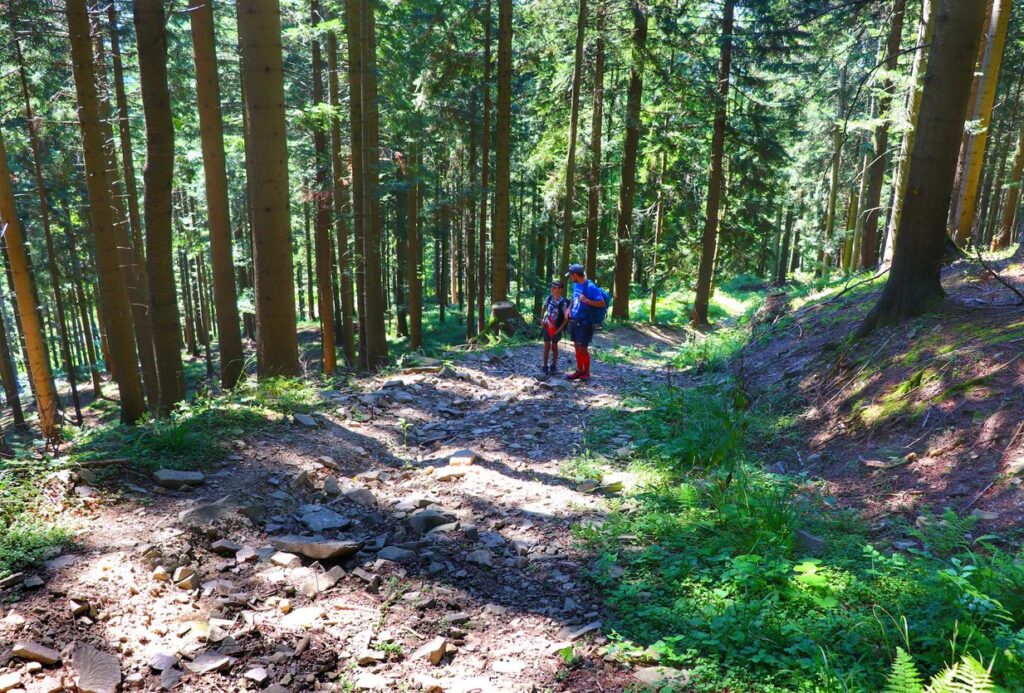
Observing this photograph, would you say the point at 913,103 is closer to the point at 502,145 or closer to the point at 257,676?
the point at 502,145

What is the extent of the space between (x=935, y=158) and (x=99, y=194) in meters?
13.1

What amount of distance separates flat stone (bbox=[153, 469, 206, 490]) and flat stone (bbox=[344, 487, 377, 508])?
47.9 inches

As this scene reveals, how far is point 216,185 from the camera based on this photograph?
1062 cm

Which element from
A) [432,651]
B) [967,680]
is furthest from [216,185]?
[967,680]

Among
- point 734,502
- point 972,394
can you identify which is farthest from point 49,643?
point 972,394

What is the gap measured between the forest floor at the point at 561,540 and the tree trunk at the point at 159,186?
2.90m

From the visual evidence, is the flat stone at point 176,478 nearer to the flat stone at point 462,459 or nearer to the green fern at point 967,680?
the flat stone at point 462,459

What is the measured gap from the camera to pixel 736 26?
18609mm

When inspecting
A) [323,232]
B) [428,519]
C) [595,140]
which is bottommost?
[428,519]

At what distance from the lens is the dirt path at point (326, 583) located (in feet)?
9.98

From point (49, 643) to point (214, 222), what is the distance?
30.1 ft

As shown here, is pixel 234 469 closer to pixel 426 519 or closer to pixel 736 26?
pixel 426 519

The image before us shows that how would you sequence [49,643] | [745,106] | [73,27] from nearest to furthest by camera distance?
[49,643], [73,27], [745,106]

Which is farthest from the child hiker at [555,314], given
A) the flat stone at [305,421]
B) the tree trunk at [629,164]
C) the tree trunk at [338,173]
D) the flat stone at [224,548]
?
the tree trunk at [629,164]
